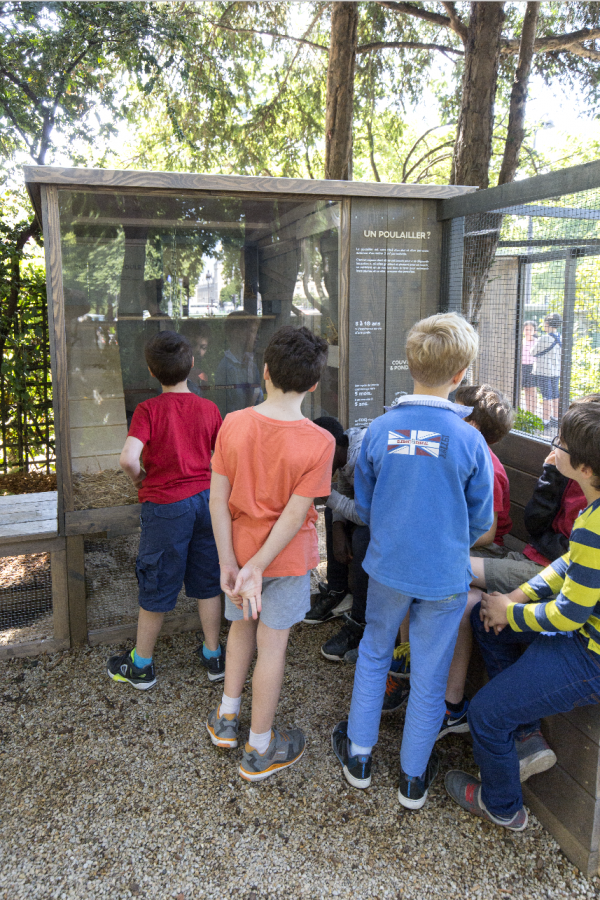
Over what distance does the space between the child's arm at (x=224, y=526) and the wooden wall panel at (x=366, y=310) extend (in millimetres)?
1636

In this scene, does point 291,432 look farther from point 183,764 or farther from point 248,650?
point 183,764

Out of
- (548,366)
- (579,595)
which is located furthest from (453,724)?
(548,366)

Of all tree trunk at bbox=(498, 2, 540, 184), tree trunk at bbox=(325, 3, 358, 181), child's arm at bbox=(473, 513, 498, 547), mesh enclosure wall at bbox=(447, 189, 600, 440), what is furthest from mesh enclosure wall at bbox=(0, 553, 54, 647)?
tree trunk at bbox=(498, 2, 540, 184)

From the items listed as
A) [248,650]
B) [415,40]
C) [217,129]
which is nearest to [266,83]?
[217,129]

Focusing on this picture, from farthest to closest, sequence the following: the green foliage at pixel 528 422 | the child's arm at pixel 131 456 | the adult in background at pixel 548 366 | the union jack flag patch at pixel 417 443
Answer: the adult in background at pixel 548 366
the green foliage at pixel 528 422
the child's arm at pixel 131 456
the union jack flag patch at pixel 417 443

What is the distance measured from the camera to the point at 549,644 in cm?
183

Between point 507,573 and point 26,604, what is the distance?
239 centimetres

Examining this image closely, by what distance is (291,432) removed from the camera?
199 cm

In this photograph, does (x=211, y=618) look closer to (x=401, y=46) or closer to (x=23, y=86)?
(x=23, y=86)

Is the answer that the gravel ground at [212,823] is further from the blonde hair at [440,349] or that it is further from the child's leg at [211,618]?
the blonde hair at [440,349]

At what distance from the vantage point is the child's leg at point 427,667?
2.01 m

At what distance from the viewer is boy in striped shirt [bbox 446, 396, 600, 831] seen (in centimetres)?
167

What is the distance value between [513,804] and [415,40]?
819cm

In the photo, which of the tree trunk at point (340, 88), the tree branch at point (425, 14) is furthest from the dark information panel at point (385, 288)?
the tree branch at point (425, 14)
